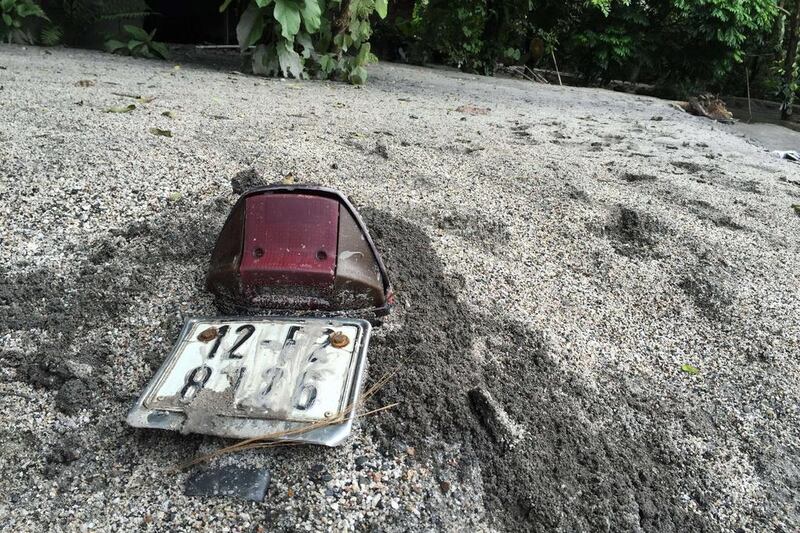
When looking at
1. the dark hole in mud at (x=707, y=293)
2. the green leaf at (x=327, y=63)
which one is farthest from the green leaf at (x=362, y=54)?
the dark hole in mud at (x=707, y=293)

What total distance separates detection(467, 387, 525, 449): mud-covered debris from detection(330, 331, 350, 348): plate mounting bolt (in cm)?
33

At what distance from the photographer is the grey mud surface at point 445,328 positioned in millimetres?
1231

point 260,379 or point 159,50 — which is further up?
point 159,50

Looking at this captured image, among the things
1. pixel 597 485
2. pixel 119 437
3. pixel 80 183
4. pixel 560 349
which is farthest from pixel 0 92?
pixel 597 485

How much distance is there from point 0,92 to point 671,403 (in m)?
3.71

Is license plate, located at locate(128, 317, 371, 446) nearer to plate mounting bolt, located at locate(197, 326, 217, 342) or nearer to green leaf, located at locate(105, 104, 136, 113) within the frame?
plate mounting bolt, located at locate(197, 326, 217, 342)

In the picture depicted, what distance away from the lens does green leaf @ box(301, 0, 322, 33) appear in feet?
15.9

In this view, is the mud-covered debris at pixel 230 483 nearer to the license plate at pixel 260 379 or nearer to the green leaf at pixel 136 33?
the license plate at pixel 260 379

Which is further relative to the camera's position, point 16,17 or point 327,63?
point 16,17

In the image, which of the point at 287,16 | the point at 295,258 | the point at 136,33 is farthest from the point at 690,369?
the point at 136,33

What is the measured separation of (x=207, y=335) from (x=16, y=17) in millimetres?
6745

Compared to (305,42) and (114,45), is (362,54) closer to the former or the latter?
(305,42)

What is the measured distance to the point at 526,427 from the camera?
143cm

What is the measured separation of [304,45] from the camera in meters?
5.33
